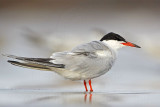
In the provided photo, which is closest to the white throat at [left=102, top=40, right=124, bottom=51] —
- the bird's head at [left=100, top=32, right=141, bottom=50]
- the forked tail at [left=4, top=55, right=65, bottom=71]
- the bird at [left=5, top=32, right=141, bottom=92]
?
the bird's head at [left=100, top=32, right=141, bottom=50]

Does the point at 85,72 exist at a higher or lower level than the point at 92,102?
higher

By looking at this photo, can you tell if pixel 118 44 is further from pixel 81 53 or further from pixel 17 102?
pixel 17 102

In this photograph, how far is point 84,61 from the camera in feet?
11.9

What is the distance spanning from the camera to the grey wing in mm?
3611

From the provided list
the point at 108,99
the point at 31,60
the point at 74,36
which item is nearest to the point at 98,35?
the point at 74,36

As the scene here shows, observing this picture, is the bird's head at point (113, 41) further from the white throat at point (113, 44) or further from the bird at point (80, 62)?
the bird at point (80, 62)

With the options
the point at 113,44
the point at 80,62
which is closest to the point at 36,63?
the point at 80,62

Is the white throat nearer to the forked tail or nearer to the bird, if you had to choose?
the bird

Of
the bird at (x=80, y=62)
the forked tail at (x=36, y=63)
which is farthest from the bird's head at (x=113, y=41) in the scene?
the forked tail at (x=36, y=63)

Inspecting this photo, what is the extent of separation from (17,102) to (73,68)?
0.98m

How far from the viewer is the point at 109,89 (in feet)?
12.9

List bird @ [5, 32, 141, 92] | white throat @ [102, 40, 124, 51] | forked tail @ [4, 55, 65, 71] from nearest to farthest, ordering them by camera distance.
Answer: forked tail @ [4, 55, 65, 71] → bird @ [5, 32, 141, 92] → white throat @ [102, 40, 124, 51]

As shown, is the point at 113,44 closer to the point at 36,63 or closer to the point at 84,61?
the point at 84,61

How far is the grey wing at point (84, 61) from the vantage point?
361 cm
